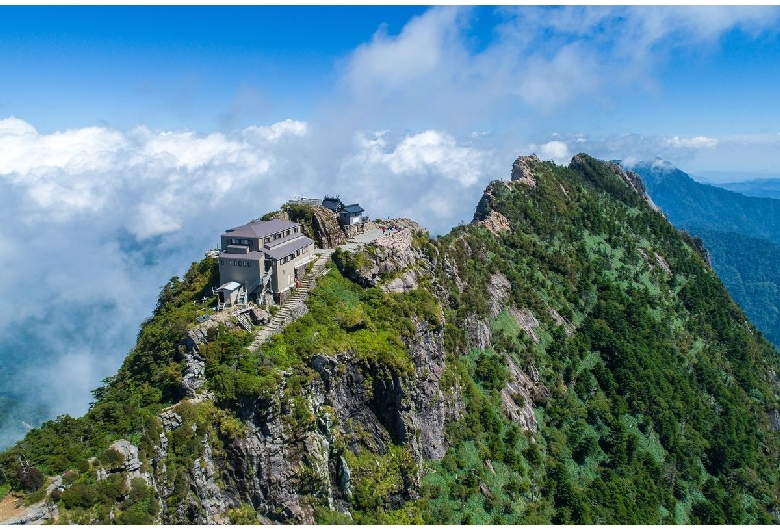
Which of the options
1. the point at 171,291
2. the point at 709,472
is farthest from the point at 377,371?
the point at 709,472

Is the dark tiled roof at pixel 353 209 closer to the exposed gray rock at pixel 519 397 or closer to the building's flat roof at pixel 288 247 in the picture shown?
the building's flat roof at pixel 288 247

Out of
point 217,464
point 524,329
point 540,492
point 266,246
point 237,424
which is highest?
point 266,246

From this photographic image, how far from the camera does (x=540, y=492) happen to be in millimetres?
77625

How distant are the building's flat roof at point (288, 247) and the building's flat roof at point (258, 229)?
7.15ft

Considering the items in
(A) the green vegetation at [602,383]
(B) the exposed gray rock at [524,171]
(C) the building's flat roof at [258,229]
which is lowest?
(A) the green vegetation at [602,383]

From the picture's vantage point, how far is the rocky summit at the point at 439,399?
4953cm

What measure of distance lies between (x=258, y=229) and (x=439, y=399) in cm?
3260

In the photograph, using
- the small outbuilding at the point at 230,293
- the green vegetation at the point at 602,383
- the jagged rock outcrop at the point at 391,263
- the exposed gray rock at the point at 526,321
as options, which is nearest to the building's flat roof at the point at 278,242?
the small outbuilding at the point at 230,293

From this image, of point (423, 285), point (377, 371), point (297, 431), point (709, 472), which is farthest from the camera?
point (709, 472)

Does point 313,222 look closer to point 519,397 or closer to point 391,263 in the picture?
point 391,263

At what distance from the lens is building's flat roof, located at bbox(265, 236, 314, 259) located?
68.2 meters

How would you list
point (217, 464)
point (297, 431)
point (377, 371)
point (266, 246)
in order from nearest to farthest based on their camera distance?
point (217, 464), point (297, 431), point (377, 371), point (266, 246)

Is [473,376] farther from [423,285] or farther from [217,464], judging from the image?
[217,464]

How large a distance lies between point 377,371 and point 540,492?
33.2 metres
